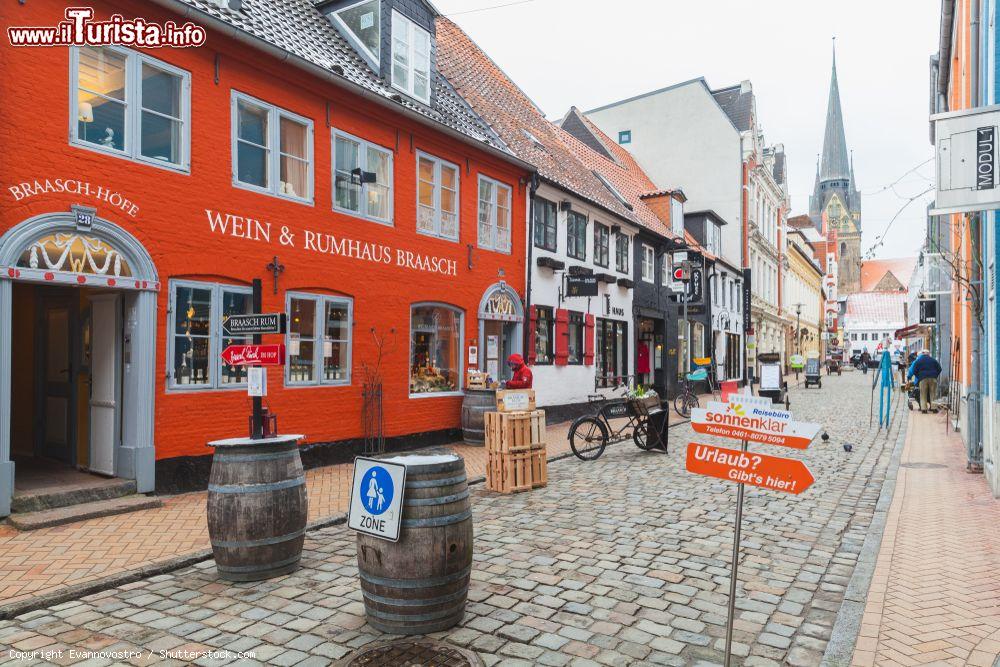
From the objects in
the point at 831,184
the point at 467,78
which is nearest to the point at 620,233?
the point at 467,78

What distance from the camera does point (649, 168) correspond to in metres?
31.7

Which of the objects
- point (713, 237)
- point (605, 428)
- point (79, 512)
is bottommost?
point (79, 512)

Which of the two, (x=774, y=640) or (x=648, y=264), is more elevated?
(x=648, y=264)

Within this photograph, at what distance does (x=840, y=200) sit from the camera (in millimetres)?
89500

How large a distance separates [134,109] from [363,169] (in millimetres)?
3795

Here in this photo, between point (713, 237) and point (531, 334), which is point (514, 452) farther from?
point (713, 237)

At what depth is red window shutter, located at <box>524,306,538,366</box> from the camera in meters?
15.2

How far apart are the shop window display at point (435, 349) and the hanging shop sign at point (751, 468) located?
8545mm

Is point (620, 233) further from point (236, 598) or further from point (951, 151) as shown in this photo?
point (236, 598)

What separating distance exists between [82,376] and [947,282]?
17.7 m

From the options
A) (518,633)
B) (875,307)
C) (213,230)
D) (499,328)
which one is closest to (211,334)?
(213,230)

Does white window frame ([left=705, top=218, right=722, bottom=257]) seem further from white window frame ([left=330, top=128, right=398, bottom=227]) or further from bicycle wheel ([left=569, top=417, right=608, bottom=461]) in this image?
white window frame ([left=330, top=128, right=398, bottom=227])

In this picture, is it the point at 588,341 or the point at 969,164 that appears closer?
the point at 969,164

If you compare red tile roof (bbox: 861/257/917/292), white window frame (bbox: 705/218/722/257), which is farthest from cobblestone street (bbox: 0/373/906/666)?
red tile roof (bbox: 861/257/917/292)
